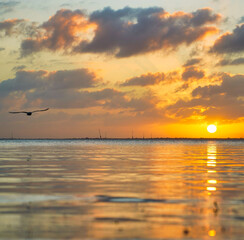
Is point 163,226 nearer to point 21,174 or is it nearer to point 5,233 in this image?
point 5,233

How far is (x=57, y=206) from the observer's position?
20188 mm

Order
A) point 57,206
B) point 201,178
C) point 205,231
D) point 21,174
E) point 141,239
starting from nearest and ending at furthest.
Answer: point 141,239, point 205,231, point 57,206, point 201,178, point 21,174

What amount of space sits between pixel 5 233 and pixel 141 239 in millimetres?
4319

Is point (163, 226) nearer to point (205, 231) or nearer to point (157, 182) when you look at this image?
point (205, 231)

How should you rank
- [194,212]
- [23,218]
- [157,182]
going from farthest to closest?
[157,182], [194,212], [23,218]

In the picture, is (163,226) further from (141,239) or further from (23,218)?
(23,218)

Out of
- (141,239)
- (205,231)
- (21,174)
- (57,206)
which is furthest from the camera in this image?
(21,174)

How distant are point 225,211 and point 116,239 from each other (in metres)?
6.51

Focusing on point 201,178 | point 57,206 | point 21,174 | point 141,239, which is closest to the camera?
point 141,239

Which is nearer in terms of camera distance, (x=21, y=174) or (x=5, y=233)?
(x=5, y=233)

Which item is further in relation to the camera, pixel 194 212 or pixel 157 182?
pixel 157 182

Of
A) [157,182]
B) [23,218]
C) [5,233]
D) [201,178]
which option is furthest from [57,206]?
[201,178]

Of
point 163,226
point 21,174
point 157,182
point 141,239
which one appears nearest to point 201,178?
point 157,182

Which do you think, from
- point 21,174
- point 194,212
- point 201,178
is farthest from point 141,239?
point 21,174
